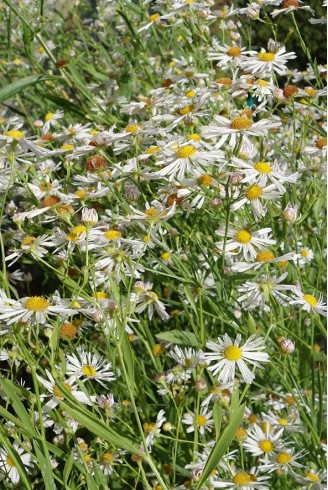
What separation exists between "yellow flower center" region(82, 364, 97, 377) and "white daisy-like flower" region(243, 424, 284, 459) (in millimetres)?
272

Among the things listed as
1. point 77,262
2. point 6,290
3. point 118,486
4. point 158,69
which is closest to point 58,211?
point 6,290

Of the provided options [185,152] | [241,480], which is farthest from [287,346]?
[185,152]

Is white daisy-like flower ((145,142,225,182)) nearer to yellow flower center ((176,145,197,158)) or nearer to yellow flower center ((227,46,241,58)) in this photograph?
yellow flower center ((176,145,197,158))

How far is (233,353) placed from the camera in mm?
911

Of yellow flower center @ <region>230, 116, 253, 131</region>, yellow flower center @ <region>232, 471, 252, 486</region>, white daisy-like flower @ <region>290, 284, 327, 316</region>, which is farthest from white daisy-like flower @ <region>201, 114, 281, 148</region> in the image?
yellow flower center @ <region>232, 471, 252, 486</region>

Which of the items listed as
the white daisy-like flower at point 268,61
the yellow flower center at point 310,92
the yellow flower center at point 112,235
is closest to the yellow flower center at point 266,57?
the white daisy-like flower at point 268,61

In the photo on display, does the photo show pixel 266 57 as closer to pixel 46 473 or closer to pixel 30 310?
pixel 30 310

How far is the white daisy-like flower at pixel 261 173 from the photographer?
37.0 inches

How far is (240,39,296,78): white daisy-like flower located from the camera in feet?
3.97

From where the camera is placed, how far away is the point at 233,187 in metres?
0.99

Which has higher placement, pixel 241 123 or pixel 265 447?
pixel 241 123

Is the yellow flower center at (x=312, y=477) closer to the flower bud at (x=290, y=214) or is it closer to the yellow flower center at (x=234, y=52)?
the flower bud at (x=290, y=214)

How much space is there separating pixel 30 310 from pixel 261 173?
0.34 m

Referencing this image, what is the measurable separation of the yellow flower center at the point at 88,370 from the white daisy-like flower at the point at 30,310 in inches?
7.5
